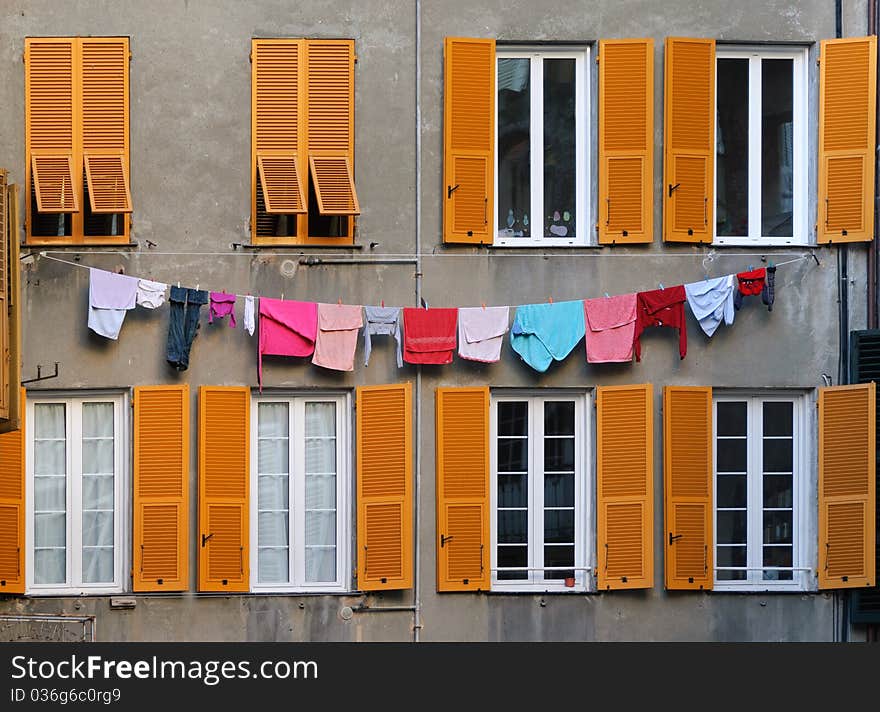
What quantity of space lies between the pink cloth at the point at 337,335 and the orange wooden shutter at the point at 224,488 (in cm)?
75

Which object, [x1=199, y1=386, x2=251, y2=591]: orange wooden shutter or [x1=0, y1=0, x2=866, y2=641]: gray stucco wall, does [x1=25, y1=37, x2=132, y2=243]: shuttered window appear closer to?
[x1=0, y1=0, x2=866, y2=641]: gray stucco wall

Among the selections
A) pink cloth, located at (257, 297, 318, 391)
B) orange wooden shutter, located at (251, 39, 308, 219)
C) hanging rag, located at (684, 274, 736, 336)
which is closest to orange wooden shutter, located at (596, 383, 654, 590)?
hanging rag, located at (684, 274, 736, 336)

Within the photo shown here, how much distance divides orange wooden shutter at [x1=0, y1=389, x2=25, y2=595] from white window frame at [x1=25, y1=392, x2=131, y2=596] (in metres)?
0.10

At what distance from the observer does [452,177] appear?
1944 cm

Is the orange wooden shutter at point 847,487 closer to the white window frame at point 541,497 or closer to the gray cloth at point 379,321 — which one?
the white window frame at point 541,497

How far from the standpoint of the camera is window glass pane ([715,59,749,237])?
19859mm

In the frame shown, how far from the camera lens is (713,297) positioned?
63.4 feet

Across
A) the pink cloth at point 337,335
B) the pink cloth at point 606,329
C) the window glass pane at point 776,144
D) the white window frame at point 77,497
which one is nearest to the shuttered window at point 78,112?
the white window frame at point 77,497

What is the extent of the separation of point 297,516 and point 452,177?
10.7ft

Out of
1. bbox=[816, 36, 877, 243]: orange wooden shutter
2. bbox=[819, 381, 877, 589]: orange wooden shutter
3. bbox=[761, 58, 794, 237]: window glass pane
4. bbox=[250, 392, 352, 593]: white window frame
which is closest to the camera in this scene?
bbox=[819, 381, 877, 589]: orange wooden shutter

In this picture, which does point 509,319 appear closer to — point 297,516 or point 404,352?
point 404,352

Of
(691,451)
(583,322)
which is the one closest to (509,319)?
(583,322)

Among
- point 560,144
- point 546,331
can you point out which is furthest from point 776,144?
point 546,331

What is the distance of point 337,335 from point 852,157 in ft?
15.7
